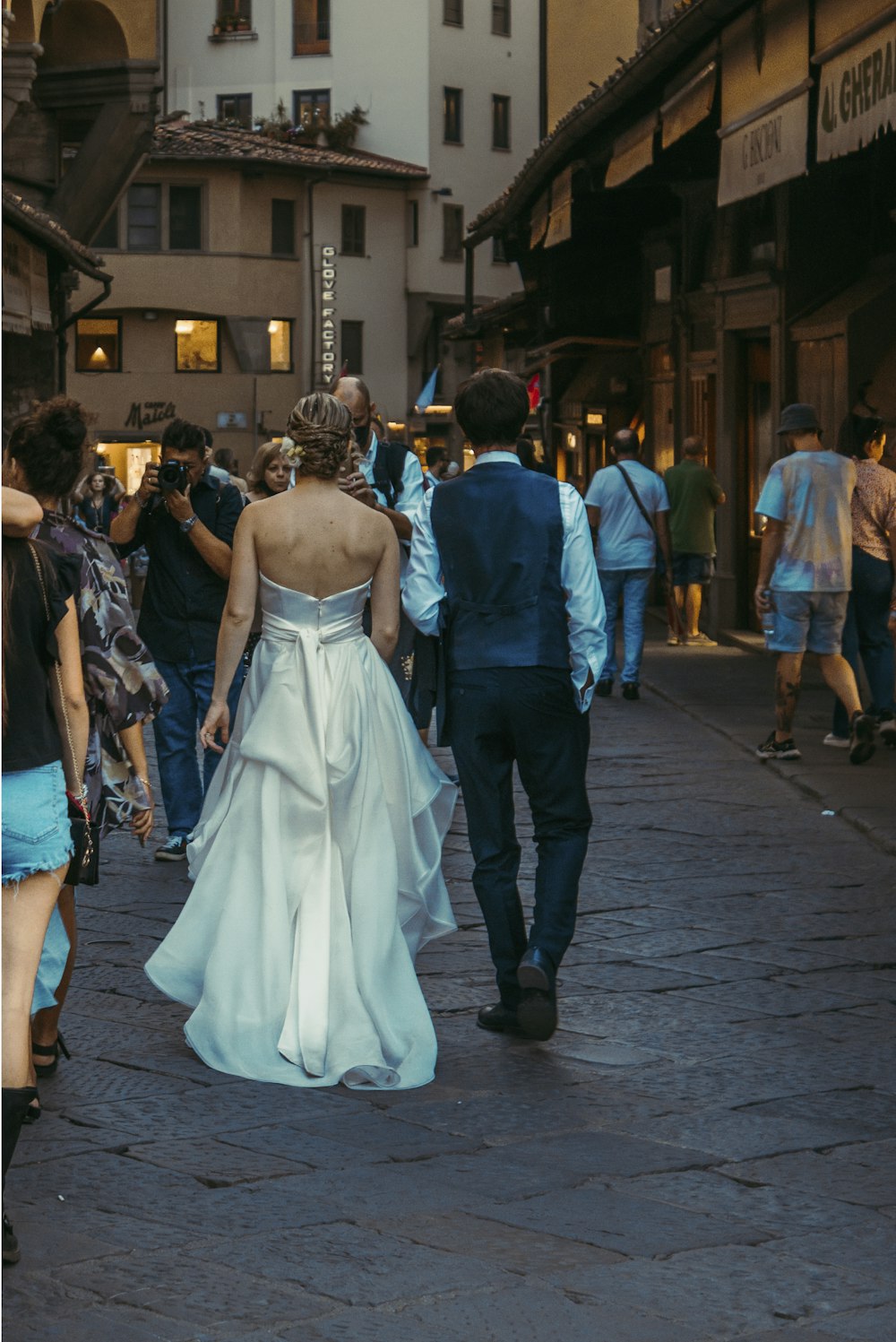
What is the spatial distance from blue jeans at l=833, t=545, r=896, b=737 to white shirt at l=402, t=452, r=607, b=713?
234 inches

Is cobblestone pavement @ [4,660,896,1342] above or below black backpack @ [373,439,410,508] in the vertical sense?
below

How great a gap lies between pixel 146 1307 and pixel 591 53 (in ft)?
84.8

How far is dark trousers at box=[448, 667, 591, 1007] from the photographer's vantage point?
6043mm

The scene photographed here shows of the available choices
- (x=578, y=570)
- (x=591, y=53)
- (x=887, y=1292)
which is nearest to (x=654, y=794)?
(x=578, y=570)

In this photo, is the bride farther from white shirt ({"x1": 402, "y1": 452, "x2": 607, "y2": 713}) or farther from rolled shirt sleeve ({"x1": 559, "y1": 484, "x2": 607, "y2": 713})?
rolled shirt sleeve ({"x1": 559, "y1": 484, "x2": 607, "y2": 713})

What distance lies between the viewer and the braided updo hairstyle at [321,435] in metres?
5.95

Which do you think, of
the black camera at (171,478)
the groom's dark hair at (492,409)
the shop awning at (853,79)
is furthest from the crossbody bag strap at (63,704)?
the shop awning at (853,79)

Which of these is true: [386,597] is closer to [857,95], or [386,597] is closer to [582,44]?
[857,95]

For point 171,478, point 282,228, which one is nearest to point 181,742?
point 171,478

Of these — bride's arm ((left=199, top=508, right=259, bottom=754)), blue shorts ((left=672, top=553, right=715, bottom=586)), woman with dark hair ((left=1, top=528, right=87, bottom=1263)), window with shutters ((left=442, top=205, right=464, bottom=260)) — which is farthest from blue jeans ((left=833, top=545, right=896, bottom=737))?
window with shutters ((left=442, top=205, right=464, bottom=260))

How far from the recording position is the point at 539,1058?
18.7 feet

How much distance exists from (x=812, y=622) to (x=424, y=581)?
575 cm

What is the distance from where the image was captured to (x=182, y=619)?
8883 millimetres

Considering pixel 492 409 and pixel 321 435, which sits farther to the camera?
pixel 492 409
